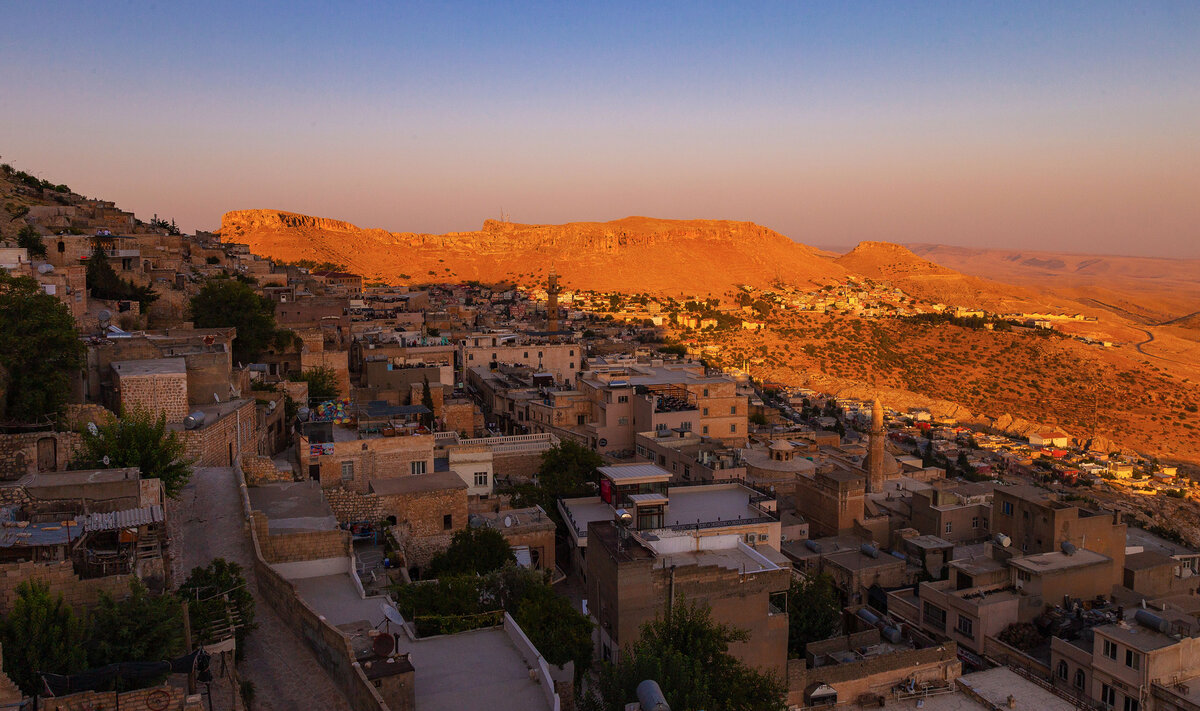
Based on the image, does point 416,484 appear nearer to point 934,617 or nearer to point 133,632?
point 133,632

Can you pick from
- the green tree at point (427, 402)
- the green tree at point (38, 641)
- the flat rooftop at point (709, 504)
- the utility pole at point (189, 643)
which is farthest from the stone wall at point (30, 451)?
the green tree at point (427, 402)

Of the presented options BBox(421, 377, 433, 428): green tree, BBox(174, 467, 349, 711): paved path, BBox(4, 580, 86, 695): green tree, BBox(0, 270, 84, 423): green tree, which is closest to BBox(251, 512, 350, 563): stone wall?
BBox(174, 467, 349, 711): paved path

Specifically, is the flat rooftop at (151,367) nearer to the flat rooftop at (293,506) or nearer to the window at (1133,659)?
the flat rooftop at (293,506)

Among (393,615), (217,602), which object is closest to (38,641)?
(217,602)

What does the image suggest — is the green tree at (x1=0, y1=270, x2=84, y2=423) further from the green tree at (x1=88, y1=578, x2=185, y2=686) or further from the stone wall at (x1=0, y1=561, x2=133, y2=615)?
the green tree at (x1=88, y1=578, x2=185, y2=686)

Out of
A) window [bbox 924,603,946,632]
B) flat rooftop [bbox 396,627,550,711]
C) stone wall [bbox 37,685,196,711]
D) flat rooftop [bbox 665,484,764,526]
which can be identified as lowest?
window [bbox 924,603,946,632]
